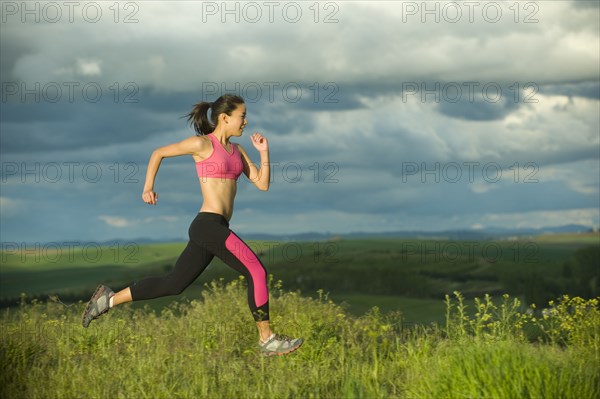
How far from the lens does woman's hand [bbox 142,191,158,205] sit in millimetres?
8727

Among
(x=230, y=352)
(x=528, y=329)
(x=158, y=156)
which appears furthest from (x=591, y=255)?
(x=158, y=156)

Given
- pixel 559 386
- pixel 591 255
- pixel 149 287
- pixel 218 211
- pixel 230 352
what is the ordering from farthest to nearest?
pixel 591 255, pixel 230 352, pixel 149 287, pixel 218 211, pixel 559 386

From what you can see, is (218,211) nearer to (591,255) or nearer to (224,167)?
(224,167)

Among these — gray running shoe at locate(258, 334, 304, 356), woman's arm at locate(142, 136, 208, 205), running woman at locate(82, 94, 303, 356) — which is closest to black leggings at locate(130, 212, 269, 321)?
running woman at locate(82, 94, 303, 356)

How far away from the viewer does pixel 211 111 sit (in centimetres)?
941

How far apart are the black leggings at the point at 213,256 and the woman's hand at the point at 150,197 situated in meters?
0.53

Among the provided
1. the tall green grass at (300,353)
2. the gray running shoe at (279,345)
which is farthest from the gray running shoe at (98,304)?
the gray running shoe at (279,345)

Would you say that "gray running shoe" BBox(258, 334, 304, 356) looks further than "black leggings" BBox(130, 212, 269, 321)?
Yes

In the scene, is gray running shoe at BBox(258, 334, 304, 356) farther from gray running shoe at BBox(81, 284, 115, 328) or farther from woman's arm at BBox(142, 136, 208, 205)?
woman's arm at BBox(142, 136, 208, 205)

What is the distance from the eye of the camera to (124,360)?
9523mm

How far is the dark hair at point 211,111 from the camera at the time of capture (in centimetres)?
930

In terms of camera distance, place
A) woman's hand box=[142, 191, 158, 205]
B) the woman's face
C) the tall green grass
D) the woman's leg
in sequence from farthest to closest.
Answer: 1. the woman's face
2. the woman's leg
3. woman's hand box=[142, 191, 158, 205]
4. the tall green grass

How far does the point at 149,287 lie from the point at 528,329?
190 inches

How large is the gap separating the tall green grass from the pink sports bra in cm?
207
